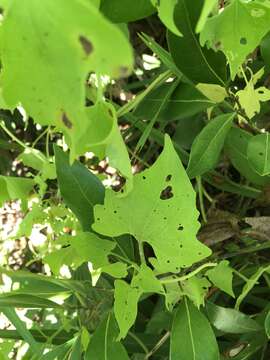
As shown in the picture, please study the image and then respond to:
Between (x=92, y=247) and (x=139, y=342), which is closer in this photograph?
(x=92, y=247)

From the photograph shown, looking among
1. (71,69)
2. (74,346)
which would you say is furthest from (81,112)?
(74,346)

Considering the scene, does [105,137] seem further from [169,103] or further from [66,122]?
[169,103]

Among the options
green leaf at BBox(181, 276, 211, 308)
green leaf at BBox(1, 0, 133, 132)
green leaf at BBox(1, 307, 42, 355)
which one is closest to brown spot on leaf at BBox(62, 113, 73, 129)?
green leaf at BBox(1, 0, 133, 132)

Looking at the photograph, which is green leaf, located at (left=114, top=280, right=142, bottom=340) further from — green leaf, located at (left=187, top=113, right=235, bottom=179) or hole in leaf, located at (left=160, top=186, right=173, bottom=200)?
hole in leaf, located at (left=160, top=186, right=173, bottom=200)

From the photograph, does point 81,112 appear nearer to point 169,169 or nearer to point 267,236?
point 169,169

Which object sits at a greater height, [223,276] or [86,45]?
[86,45]

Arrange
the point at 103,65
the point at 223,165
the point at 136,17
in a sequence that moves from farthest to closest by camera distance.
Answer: the point at 223,165 < the point at 136,17 < the point at 103,65

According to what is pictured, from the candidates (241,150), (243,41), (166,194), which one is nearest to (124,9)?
(243,41)
